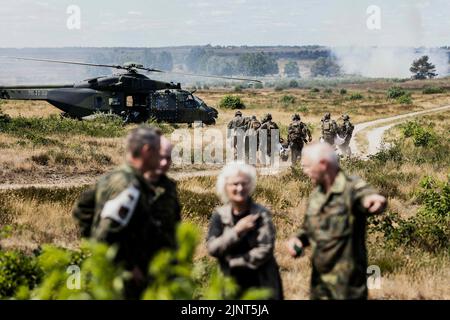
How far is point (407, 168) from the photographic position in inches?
635

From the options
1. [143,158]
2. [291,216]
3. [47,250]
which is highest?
[143,158]

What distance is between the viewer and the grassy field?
22.6 feet

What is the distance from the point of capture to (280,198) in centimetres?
1153

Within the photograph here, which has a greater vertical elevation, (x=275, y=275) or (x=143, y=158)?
(x=143, y=158)

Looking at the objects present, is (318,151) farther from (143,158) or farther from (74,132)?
(74,132)

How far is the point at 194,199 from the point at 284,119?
26.8 m

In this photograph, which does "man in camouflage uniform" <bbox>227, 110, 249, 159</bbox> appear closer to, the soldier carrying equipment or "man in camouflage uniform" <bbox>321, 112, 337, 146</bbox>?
the soldier carrying equipment

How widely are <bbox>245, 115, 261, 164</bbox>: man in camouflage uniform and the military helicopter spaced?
23.0 ft

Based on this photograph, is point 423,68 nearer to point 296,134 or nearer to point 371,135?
point 371,135

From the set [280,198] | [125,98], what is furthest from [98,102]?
[280,198]

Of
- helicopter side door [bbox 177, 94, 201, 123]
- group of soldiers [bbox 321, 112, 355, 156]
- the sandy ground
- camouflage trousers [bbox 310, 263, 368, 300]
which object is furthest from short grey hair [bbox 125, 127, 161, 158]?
helicopter side door [bbox 177, 94, 201, 123]

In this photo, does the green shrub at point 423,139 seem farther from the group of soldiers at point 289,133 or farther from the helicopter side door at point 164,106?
the helicopter side door at point 164,106

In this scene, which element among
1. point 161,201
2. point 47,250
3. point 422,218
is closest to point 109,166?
point 422,218

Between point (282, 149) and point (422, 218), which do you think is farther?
point (282, 149)
